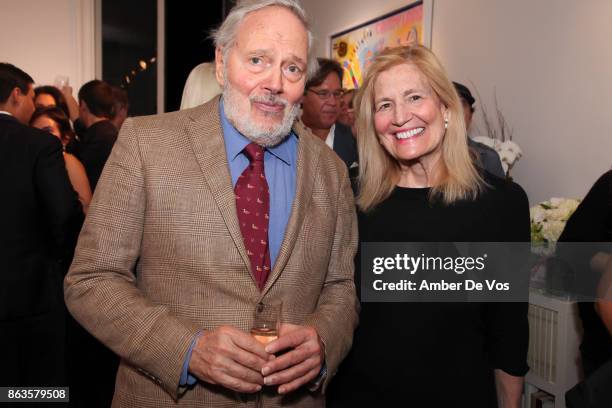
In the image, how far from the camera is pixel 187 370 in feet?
4.28

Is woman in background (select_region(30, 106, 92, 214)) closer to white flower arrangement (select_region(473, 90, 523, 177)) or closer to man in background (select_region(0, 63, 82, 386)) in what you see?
man in background (select_region(0, 63, 82, 386))

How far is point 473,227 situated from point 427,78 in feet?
1.66

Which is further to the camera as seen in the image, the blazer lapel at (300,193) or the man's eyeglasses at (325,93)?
the man's eyeglasses at (325,93)

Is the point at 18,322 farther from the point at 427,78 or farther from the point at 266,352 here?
the point at 427,78

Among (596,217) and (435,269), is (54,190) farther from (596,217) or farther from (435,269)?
(596,217)

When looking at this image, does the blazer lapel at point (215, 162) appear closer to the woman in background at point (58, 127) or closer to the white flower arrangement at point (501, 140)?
the woman in background at point (58, 127)

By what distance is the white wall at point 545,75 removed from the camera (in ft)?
10.3

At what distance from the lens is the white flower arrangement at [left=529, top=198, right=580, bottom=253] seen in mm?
2750

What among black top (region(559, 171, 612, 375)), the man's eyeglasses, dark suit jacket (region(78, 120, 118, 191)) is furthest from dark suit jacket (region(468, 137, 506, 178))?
dark suit jacket (region(78, 120, 118, 191))

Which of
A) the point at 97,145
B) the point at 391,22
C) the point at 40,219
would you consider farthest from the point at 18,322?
the point at 391,22

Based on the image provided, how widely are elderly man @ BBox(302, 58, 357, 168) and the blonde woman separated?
1.90 meters

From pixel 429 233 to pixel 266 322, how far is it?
0.71m

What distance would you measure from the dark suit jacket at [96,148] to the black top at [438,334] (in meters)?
2.41

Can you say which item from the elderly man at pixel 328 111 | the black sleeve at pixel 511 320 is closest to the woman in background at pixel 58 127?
the elderly man at pixel 328 111
